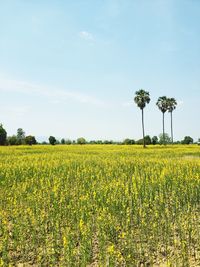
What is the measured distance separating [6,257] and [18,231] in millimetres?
1210

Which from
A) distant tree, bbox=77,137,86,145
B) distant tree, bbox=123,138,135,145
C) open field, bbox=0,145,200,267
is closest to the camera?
open field, bbox=0,145,200,267

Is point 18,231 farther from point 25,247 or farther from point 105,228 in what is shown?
point 105,228

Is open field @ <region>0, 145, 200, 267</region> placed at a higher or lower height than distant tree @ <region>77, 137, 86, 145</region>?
lower

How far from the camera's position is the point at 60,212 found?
948cm

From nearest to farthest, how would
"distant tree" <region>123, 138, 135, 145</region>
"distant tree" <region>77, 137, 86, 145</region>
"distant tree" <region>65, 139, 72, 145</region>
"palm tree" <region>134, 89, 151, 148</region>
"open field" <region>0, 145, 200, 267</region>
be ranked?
"open field" <region>0, 145, 200, 267</region>
"palm tree" <region>134, 89, 151, 148</region>
"distant tree" <region>123, 138, 135, 145</region>
"distant tree" <region>77, 137, 86, 145</region>
"distant tree" <region>65, 139, 72, 145</region>

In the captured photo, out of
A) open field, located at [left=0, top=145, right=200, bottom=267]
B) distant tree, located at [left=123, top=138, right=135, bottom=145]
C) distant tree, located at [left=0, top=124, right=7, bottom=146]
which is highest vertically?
distant tree, located at [left=0, top=124, right=7, bottom=146]

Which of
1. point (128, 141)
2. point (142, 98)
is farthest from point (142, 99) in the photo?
point (128, 141)

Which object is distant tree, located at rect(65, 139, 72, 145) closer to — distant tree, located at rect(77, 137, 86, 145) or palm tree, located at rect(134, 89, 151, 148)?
distant tree, located at rect(77, 137, 86, 145)

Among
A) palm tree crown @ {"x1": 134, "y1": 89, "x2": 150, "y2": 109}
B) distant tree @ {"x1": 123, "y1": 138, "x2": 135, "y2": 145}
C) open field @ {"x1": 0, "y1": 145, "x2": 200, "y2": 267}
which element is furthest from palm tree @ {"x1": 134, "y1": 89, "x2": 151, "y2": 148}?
open field @ {"x1": 0, "y1": 145, "x2": 200, "y2": 267}

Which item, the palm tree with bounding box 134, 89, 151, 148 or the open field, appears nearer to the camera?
the open field

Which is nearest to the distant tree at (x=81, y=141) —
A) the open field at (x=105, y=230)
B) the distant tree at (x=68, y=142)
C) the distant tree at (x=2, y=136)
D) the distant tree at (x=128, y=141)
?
the distant tree at (x=68, y=142)

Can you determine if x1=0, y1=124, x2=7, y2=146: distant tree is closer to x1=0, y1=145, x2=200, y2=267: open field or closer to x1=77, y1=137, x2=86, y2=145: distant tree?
x1=77, y1=137, x2=86, y2=145: distant tree

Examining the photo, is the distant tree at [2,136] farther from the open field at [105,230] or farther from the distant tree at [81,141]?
the open field at [105,230]

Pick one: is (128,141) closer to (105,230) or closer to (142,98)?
(142,98)
